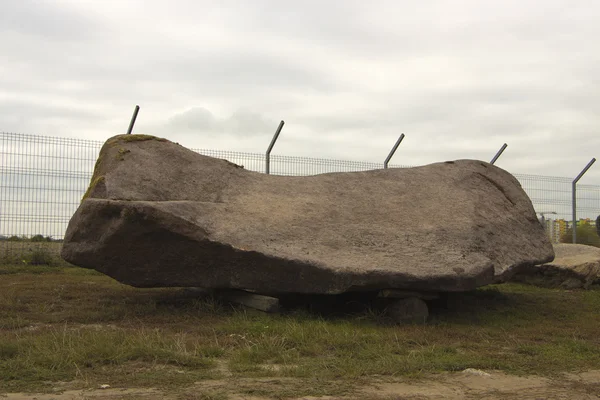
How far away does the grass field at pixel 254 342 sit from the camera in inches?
161

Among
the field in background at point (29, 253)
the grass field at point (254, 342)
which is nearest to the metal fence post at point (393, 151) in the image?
the grass field at point (254, 342)

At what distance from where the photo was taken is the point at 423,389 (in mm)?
3910

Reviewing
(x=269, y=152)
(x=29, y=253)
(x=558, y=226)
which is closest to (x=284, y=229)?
(x=269, y=152)

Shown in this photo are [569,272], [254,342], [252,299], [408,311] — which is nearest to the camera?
[254,342]

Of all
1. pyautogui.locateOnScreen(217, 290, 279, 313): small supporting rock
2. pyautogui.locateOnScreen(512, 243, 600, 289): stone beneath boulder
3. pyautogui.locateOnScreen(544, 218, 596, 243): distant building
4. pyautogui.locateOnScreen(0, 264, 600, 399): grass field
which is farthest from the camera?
pyautogui.locateOnScreen(544, 218, 596, 243): distant building

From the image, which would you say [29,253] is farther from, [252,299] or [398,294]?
[398,294]

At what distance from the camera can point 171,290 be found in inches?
348

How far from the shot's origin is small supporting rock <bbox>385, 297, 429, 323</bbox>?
6.80 metres

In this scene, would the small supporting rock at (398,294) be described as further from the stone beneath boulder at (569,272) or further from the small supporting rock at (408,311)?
the stone beneath boulder at (569,272)

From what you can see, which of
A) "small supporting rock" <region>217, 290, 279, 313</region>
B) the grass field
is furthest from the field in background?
"small supporting rock" <region>217, 290, 279, 313</region>

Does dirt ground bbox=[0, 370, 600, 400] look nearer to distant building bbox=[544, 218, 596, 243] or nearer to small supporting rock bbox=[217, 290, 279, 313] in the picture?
small supporting rock bbox=[217, 290, 279, 313]

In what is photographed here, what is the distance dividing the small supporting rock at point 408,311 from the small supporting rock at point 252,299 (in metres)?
1.26

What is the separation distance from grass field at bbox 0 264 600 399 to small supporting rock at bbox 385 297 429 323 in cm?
18

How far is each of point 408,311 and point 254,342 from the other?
221 centimetres
